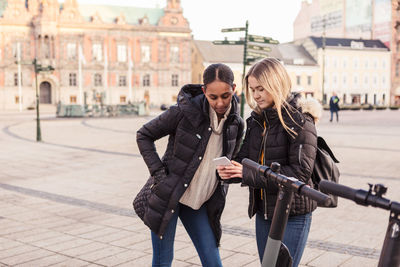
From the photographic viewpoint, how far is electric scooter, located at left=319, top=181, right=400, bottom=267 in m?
1.32

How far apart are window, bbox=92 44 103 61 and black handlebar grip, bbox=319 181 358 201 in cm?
5669

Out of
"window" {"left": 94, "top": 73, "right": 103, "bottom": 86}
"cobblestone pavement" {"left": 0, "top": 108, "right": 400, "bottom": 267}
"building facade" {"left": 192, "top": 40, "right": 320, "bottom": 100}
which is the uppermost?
"building facade" {"left": 192, "top": 40, "right": 320, "bottom": 100}

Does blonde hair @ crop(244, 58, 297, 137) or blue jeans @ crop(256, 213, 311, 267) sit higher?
blonde hair @ crop(244, 58, 297, 137)

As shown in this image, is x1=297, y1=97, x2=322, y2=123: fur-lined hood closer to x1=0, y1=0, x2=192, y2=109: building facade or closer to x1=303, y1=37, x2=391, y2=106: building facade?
x1=0, y1=0, x2=192, y2=109: building facade

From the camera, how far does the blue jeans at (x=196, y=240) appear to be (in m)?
2.75

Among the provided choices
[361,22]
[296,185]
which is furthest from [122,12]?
[296,185]

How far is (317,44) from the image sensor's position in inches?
2377

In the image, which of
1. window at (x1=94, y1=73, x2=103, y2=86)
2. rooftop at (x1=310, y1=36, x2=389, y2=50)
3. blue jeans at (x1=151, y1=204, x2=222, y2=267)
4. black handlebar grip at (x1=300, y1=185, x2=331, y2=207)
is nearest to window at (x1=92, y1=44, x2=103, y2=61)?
window at (x1=94, y1=73, x2=103, y2=86)

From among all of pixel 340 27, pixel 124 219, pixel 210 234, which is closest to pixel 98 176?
pixel 124 219

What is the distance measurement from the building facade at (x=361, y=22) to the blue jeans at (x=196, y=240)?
198 ft

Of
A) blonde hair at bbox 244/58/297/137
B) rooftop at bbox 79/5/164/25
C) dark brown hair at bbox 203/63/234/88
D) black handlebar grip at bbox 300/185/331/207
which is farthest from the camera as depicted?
rooftop at bbox 79/5/164/25

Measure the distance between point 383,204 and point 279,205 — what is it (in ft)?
1.82

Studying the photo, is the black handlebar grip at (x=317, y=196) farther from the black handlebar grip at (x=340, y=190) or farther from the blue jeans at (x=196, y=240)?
the blue jeans at (x=196, y=240)

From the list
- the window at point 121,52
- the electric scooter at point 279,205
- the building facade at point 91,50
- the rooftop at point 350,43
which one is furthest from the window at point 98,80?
the electric scooter at point 279,205
